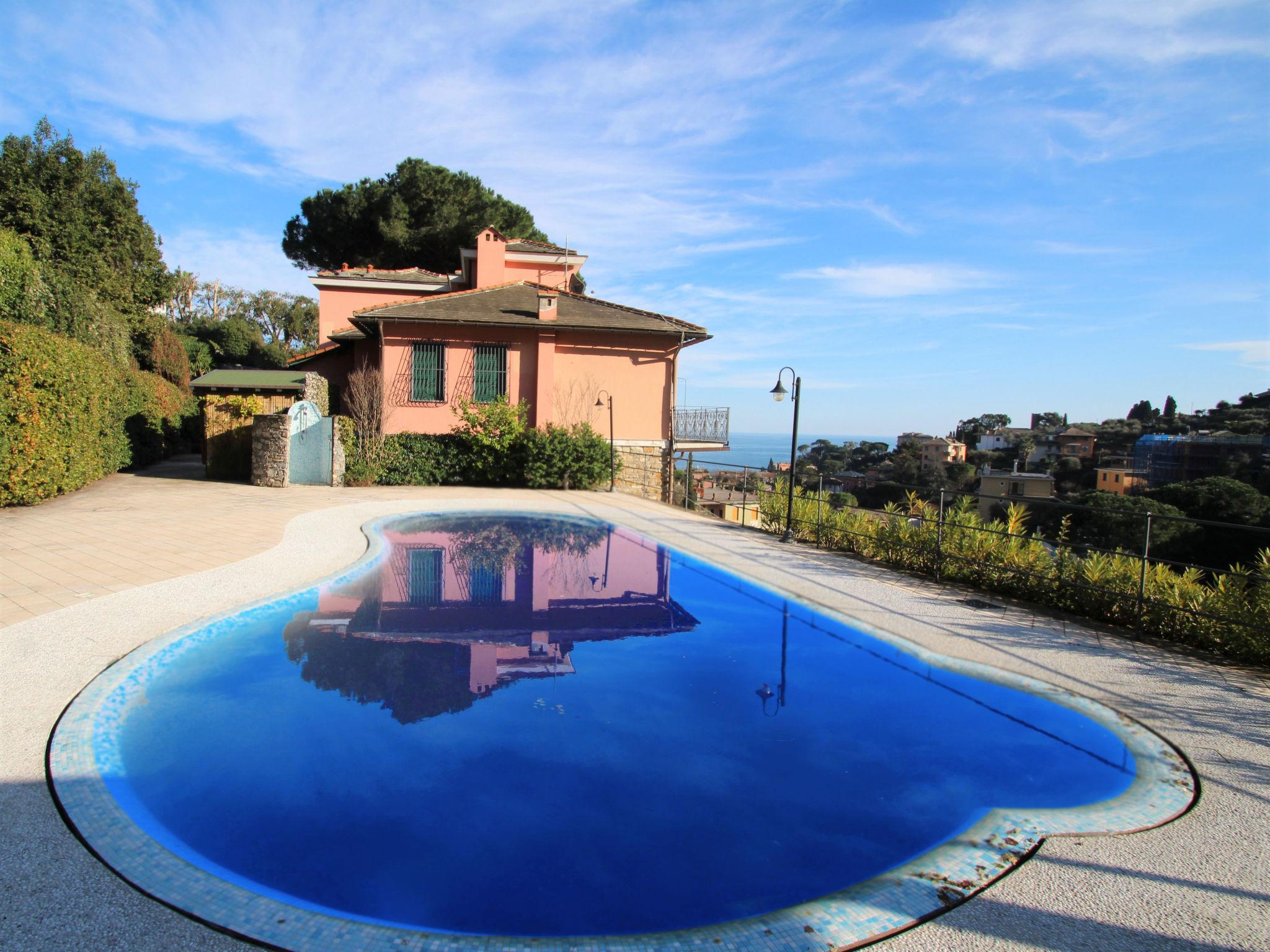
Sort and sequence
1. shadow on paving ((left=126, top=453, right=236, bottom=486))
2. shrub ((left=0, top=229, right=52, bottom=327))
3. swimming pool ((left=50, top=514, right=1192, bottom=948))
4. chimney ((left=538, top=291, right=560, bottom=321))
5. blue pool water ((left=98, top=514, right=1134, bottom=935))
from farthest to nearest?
chimney ((left=538, top=291, right=560, bottom=321)) → shadow on paving ((left=126, top=453, right=236, bottom=486)) → shrub ((left=0, top=229, right=52, bottom=327)) → blue pool water ((left=98, top=514, right=1134, bottom=935)) → swimming pool ((left=50, top=514, right=1192, bottom=948))

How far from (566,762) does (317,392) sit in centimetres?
1430

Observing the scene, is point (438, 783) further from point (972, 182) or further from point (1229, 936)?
point (972, 182)

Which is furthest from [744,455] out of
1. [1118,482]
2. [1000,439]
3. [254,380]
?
[254,380]

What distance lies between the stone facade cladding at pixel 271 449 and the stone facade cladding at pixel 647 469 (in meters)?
7.78

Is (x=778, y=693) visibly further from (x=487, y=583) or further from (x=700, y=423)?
(x=700, y=423)

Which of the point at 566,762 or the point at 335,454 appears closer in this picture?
the point at 566,762

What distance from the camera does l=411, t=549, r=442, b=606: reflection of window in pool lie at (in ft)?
24.5

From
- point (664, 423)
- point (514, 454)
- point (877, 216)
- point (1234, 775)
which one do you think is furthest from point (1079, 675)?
point (877, 216)

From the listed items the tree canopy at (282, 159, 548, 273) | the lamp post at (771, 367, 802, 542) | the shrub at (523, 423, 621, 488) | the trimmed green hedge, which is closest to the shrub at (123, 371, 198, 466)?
the trimmed green hedge

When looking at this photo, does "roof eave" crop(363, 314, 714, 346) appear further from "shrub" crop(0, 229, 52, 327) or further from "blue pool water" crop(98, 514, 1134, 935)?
"blue pool water" crop(98, 514, 1134, 935)

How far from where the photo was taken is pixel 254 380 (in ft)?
78.6

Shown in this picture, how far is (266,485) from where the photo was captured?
1481 cm

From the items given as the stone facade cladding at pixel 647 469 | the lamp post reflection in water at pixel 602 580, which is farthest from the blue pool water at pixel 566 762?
the stone facade cladding at pixel 647 469

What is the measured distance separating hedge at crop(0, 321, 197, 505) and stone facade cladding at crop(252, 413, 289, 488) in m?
2.72
